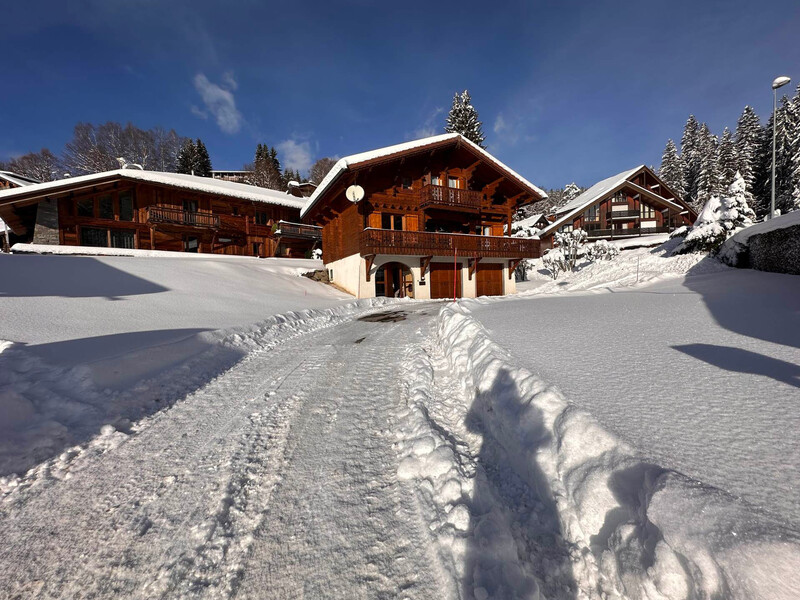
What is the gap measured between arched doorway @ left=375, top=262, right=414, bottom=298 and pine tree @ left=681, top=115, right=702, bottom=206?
4962 centimetres

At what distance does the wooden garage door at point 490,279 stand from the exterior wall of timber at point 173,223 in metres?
17.4

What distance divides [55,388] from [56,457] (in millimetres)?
1399

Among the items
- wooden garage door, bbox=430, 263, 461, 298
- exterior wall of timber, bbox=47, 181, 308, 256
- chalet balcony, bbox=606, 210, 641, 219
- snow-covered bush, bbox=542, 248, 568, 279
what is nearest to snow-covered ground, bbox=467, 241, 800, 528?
wooden garage door, bbox=430, 263, 461, 298

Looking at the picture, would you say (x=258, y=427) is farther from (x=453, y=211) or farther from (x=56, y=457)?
(x=453, y=211)

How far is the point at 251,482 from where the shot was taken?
240cm

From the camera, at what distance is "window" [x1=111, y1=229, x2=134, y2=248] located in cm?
2261

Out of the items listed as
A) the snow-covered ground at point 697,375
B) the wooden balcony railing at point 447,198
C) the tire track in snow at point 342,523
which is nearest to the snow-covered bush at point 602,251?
the wooden balcony railing at point 447,198

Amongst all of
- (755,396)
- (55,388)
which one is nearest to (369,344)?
(55,388)

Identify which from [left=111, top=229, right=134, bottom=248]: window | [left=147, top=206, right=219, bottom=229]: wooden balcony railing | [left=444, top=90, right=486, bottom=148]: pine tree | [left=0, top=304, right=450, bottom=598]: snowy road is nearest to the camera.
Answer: [left=0, top=304, right=450, bottom=598]: snowy road

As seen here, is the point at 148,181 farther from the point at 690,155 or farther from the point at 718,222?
the point at 690,155

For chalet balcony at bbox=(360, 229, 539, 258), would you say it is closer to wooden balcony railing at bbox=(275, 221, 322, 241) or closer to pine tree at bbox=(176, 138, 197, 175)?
wooden balcony railing at bbox=(275, 221, 322, 241)

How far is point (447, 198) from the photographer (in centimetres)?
1853

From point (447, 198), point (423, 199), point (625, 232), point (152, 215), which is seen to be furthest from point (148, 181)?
point (625, 232)

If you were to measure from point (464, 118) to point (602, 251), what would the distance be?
64.1 ft
